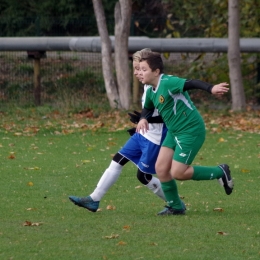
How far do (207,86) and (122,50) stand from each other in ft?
36.3

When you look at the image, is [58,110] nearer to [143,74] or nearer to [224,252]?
[143,74]

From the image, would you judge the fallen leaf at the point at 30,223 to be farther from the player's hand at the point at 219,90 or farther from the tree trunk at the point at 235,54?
the tree trunk at the point at 235,54

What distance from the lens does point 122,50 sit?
17.9m

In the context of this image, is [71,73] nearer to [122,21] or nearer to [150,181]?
[122,21]

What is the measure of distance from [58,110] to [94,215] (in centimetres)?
1030

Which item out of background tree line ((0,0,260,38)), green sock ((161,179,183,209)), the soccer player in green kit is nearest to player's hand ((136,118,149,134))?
the soccer player in green kit

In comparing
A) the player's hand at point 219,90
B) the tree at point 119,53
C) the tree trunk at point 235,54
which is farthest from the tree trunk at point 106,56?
the player's hand at point 219,90

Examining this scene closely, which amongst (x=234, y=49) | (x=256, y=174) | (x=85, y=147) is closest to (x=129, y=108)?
→ (x=234, y=49)

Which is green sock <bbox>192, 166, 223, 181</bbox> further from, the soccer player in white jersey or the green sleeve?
the green sleeve

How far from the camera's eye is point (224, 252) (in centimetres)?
604

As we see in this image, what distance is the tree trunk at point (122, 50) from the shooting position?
1775cm

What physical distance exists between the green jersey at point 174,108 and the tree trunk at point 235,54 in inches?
416

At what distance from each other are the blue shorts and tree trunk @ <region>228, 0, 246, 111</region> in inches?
409

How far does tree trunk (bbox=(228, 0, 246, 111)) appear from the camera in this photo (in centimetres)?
1764
